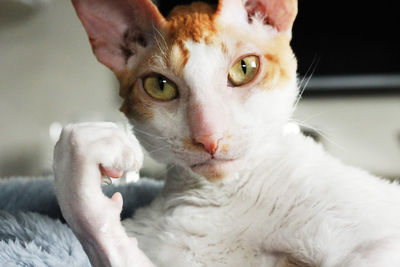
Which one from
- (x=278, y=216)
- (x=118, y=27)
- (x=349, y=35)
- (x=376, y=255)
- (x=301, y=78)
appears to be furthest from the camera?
(x=349, y=35)

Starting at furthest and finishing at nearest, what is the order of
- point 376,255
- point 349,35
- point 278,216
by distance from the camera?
point 349,35, point 278,216, point 376,255

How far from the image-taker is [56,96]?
2174 millimetres

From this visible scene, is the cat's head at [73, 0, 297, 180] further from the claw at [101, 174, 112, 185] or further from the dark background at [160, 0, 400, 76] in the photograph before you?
the dark background at [160, 0, 400, 76]

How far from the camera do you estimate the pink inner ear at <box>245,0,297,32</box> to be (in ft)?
2.27

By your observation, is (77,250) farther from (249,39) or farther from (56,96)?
(56,96)

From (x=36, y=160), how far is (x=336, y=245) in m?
1.82

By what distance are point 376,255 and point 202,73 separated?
0.28 m

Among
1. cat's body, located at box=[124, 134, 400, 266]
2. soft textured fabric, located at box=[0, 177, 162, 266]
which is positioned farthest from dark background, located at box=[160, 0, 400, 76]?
cat's body, located at box=[124, 134, 400, 266]

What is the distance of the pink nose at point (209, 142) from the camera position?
0.56 m

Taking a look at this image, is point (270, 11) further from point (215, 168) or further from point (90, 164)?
point (90, 164)

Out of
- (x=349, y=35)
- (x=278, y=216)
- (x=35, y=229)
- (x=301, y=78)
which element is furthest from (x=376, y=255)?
(x=349, y=35)

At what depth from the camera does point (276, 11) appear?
696mm

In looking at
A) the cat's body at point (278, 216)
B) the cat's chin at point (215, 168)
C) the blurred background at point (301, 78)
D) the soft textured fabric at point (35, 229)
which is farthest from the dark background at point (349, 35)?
the cat's chin at point (215, 168)

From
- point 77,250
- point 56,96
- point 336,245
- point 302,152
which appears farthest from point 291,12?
point 56,96
